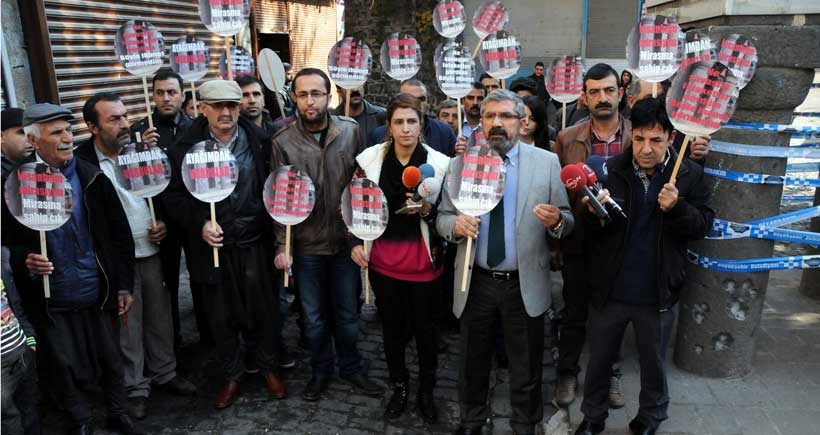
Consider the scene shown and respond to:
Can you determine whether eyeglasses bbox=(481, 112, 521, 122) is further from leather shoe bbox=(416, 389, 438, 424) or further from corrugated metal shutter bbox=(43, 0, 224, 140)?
corrugated metal shutter bbox=(43, 0, 224, 140)

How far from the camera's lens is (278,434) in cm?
388

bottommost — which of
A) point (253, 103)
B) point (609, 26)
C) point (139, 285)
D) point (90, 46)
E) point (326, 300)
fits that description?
point (326, 300)

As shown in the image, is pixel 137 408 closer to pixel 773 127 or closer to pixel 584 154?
pixel 584 154

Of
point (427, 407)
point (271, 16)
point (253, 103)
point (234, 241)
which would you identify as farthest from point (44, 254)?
point (271, 16)

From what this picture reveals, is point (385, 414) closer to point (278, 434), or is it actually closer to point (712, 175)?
point (278, 434)

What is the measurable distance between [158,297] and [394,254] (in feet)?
6.16

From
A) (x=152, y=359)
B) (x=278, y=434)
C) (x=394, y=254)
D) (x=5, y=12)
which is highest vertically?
(x=5, y=12)

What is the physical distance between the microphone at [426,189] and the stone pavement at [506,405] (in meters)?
1.62

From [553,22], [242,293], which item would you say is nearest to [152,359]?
[242,293]

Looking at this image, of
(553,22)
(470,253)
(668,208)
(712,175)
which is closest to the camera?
(668,208)

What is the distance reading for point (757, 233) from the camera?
A: 382 centimetres

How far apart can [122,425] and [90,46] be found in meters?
4.80

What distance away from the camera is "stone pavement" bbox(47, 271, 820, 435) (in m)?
3.71

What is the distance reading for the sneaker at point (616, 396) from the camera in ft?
12.8
